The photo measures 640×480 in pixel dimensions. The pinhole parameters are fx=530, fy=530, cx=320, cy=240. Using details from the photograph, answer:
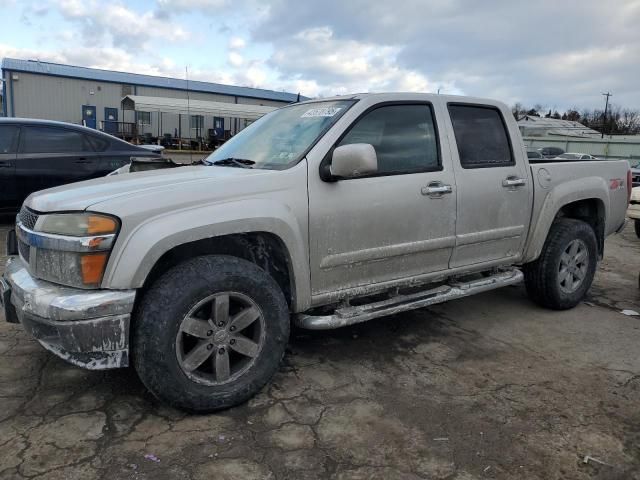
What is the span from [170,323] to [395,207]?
1609 millimetres

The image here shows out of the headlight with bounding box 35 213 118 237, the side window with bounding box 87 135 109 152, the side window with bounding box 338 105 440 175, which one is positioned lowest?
the headlight with bounding box 35 213 118 237

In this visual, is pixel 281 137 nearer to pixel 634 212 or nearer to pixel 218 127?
pixel 634 212

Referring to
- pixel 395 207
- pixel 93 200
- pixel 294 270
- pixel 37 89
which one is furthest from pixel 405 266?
pixel 37 89

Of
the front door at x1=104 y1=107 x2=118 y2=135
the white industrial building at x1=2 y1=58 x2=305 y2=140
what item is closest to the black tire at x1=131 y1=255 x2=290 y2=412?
the white industrial building at x1=2 y1=58 x2=305 y2=140

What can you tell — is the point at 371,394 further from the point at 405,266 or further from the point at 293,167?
the point at 293,167

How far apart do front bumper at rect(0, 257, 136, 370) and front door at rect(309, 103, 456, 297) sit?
3.76 feet

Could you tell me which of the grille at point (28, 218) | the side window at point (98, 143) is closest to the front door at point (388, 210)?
the grille at point (28, 218)

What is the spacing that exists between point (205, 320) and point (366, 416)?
3.36 ft

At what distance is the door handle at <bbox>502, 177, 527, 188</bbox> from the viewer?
162 inches

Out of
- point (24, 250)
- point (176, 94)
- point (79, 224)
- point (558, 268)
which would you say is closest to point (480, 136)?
point (558, 268)

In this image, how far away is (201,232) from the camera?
9.04 feet

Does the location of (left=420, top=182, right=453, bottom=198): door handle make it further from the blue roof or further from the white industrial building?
the blue roof

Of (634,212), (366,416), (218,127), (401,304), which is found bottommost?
(366,416)

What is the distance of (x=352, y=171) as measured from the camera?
3.06 m
